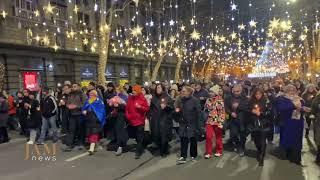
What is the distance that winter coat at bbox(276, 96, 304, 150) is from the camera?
414 inches

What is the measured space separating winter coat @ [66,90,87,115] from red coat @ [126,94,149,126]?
172cm

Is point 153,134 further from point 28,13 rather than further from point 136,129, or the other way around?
point 28,13

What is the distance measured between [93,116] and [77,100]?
1032mm

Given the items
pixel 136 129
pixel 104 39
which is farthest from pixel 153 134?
pixel 104 39

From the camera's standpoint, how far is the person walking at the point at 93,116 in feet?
39.7

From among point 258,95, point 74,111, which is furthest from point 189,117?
point 74,111

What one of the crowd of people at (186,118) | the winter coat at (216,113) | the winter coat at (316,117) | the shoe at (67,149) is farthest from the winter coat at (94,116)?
the winter coat at (316,117)

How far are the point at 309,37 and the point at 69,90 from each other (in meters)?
39.2

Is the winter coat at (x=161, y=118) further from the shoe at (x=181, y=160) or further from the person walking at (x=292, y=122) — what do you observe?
the person walking at (x=292, y=122)

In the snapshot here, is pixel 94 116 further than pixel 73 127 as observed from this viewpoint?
No

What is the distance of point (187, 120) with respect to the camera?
35.9 ft

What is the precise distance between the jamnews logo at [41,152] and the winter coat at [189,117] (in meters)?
3.20

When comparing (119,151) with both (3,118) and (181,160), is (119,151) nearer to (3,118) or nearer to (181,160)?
(181,160)

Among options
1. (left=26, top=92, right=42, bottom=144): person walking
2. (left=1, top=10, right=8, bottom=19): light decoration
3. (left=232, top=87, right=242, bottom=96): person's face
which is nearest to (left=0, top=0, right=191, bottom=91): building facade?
(left=1, top=10, right=8, bottom=19): light decoration
